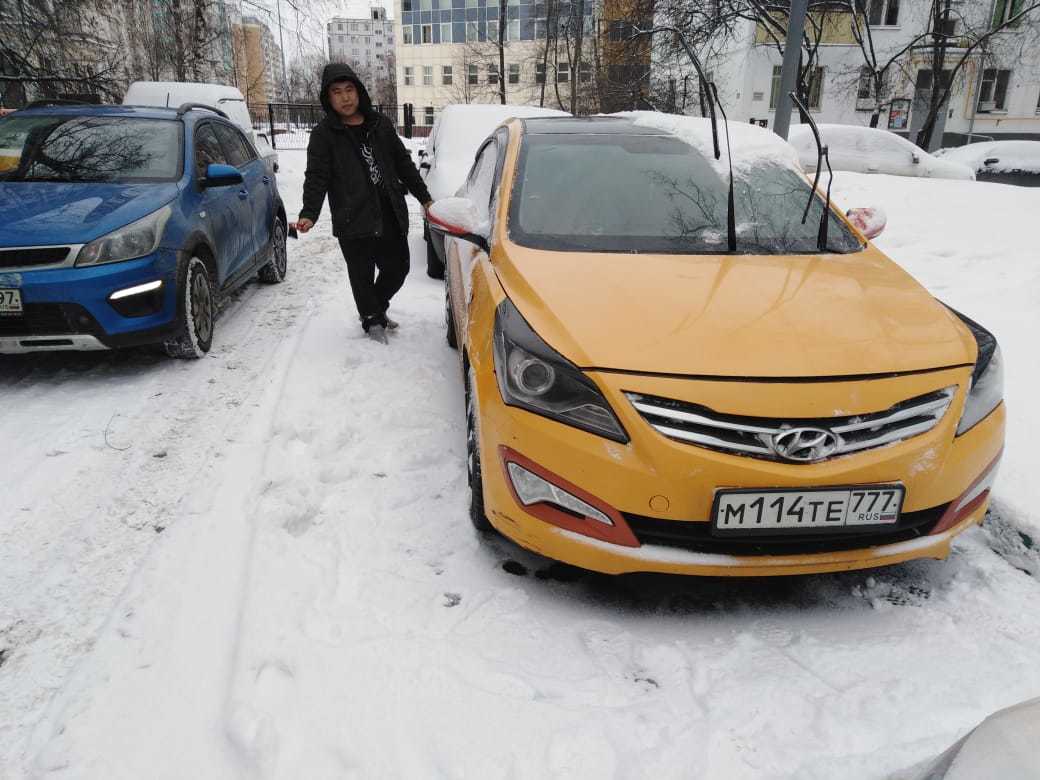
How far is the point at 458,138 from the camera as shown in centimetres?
818

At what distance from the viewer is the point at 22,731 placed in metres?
1.91

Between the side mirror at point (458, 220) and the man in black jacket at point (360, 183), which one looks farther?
the man in black jacket at point (360, 183)

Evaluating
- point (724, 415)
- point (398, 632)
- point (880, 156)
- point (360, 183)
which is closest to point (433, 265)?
point (360, 183)

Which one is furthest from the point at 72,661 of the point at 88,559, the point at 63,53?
the point at 63,53

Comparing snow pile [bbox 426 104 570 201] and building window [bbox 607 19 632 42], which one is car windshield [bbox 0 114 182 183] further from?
building window [bbox 607 19 632 42]

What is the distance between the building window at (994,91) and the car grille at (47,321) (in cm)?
3727

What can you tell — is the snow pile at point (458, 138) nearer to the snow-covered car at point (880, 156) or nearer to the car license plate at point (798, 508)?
the car license plate at point (798, 508)

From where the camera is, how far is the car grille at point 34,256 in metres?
3.83

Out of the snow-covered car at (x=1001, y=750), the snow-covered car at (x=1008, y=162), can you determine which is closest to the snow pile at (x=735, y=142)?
the snow-covered car at (x=1001, y=750)

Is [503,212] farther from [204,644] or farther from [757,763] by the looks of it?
[757,763]

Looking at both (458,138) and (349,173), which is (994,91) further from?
(349,173)

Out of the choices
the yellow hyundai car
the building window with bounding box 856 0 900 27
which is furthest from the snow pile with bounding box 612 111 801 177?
the building window with bounding box 856 0 900 27

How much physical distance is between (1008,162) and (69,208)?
19829 millimetres

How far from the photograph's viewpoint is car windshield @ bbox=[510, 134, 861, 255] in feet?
9.80
